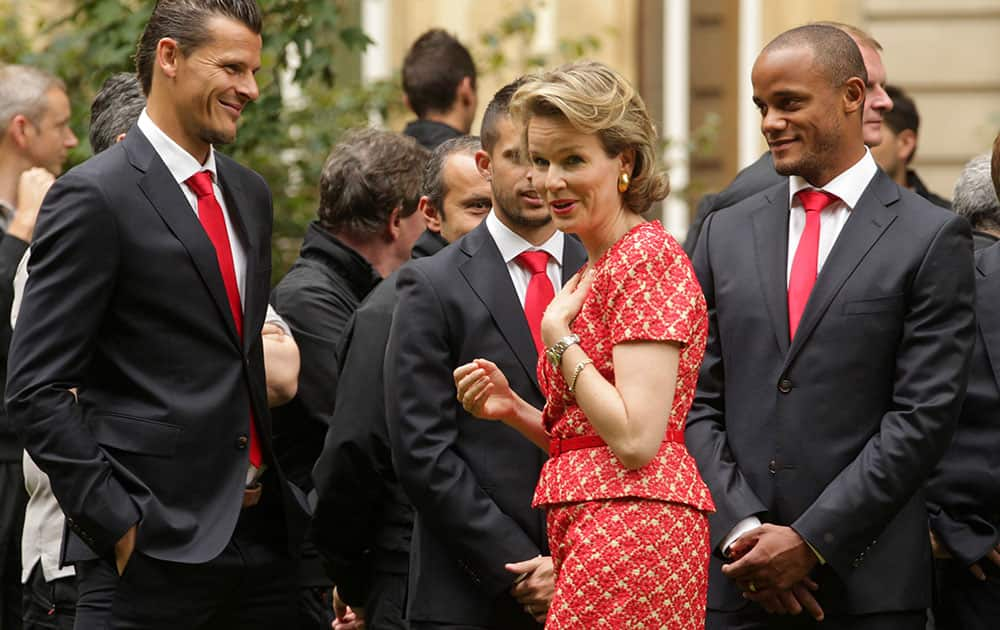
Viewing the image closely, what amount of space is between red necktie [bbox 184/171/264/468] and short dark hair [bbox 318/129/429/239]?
4.78ft

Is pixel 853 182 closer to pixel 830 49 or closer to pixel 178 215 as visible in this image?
pixel 830 49

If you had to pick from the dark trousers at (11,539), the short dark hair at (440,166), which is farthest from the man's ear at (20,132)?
the short dark hair at (440,166)

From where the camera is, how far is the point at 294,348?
5359 millimetres

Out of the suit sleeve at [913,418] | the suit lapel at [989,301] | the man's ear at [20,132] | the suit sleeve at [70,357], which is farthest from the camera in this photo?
the man's ear at [20,132]

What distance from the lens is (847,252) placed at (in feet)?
15.8

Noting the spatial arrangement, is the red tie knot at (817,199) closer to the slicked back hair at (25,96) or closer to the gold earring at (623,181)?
the gold earring at (623,181)

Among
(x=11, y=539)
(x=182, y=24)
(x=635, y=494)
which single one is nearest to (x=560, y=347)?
(x=635, y=494)

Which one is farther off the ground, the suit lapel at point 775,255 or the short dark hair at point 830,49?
the short dark hair at point 830,49

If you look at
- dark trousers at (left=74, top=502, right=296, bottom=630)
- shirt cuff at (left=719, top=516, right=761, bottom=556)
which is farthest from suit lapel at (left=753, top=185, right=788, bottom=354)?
dark trousers at (left=74, top=502, right=296, bottom=630)

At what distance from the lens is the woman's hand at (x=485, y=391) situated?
4.28m

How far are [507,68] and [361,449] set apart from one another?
19.4 ft

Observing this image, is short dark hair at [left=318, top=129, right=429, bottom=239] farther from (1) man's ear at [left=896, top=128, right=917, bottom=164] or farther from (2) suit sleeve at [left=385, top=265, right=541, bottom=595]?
(1) man's ear at [left=896, top=128, right=917, bottom=164]

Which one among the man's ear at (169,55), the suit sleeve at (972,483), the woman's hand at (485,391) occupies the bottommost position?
the suit sleeve at (972,483)

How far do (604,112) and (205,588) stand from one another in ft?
5.37
